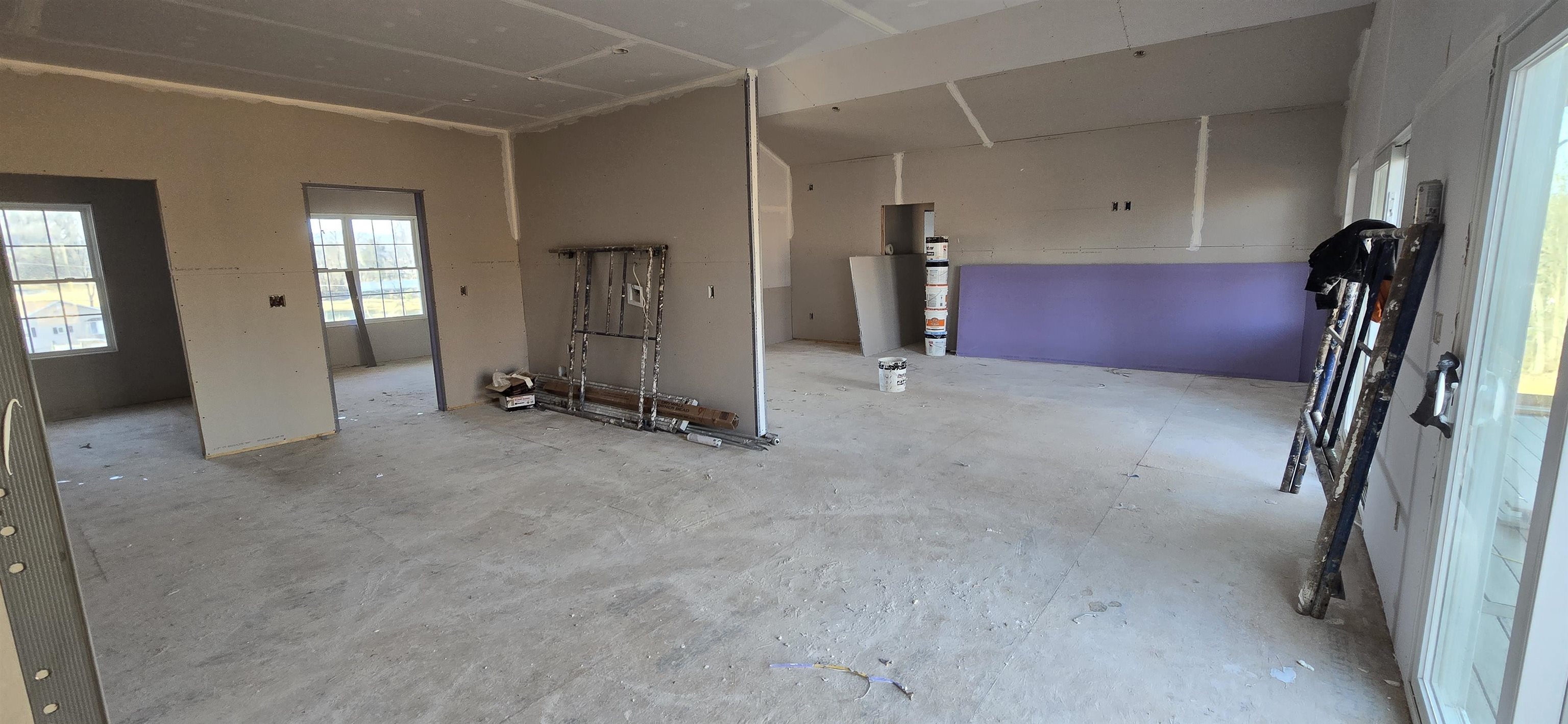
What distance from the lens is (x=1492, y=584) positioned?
1.64m

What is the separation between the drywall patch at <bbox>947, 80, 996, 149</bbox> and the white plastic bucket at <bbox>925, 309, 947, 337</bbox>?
1920 millimetres

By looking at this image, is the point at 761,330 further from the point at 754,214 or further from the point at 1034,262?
the point at 1034,262

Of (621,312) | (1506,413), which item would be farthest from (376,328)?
(1506,413)

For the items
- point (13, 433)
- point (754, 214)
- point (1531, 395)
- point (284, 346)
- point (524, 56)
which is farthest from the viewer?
point (284, 346)

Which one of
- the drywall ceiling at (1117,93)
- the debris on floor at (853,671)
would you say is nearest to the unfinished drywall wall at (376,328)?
the drywall ceiling at (1117,93)

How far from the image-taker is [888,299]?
8.65m

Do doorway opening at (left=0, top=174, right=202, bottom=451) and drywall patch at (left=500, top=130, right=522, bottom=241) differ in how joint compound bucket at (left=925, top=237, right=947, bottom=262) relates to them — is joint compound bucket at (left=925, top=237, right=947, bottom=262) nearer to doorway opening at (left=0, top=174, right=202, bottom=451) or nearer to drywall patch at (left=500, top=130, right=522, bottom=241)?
drywall patch at (left=500, top=130, right=522, bottom=241)

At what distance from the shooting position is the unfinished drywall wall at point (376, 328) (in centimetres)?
819

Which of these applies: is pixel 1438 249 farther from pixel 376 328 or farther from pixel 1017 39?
pixel 376 328

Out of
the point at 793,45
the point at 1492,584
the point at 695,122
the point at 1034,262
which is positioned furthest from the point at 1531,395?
the point at 1034,262

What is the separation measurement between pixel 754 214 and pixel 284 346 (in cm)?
369

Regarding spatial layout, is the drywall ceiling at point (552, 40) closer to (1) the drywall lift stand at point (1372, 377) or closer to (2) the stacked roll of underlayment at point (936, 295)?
(1) the drywall lift stand at point (1372, 377)

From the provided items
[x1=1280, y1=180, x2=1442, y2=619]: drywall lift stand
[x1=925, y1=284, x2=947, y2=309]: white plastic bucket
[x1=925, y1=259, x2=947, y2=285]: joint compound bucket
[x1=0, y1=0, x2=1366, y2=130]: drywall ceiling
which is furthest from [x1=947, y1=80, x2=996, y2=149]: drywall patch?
[x1=1280, y1=180, x2=1442, y2=619]: drywall lift stand

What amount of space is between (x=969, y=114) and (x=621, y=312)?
4.00 m
